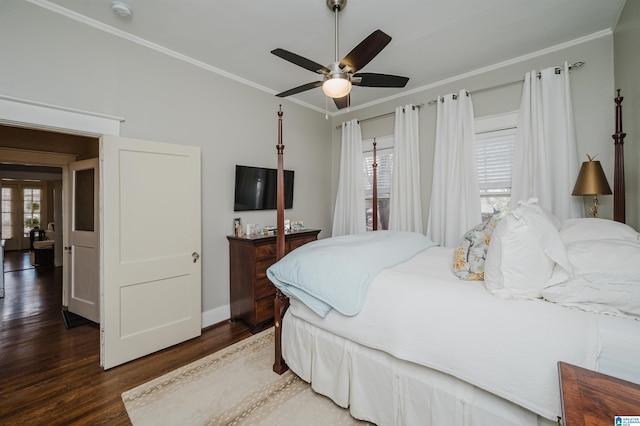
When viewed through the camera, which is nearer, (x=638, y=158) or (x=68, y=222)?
(x=638, y=158)

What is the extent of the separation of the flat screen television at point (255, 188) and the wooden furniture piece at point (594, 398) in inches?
125

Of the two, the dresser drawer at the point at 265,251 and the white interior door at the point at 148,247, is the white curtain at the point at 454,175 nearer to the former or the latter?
the dresser drawer at the point at 265,251

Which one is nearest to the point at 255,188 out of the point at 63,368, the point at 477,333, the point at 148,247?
the point at 148,247

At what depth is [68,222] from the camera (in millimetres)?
3406

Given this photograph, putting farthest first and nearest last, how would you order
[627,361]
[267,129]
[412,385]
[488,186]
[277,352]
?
[267,129] → [488,186] → [277,352] → [412,385] → [627,361]

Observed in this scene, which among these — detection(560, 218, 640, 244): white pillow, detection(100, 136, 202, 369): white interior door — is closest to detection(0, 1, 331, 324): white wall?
detection(100, 136, 202, 369): white interior door

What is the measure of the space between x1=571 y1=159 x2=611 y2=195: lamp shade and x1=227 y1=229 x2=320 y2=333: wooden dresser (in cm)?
295

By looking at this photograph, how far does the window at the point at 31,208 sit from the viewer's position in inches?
343

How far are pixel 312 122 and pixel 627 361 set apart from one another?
410 centimetres

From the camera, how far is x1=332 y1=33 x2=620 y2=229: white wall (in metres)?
2.50

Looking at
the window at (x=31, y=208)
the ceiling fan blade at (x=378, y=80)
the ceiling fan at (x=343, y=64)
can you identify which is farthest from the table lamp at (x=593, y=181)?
the window at (x=31, y=208)

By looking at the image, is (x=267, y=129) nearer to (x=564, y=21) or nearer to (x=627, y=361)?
(x=564, y=21)

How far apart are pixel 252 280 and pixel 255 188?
122 centimetres

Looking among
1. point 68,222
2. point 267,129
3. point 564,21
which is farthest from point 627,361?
point 68,222
